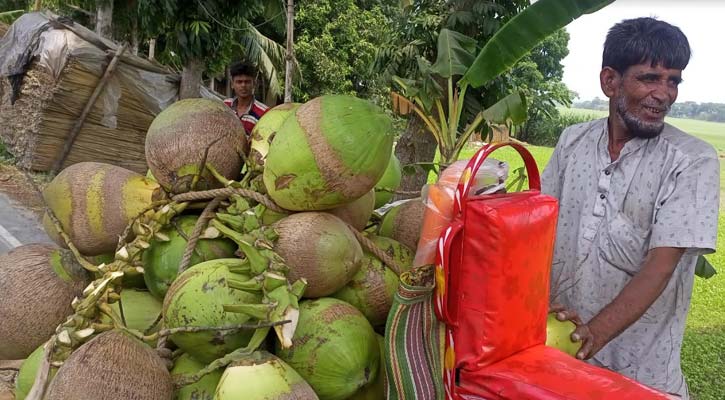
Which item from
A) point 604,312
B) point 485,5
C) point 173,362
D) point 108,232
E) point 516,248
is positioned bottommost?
point 173,362

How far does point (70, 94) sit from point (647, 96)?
5.11m

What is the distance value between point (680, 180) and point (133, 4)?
10358mm

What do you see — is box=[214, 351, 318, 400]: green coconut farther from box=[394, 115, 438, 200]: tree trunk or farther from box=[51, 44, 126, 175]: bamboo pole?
box=[51, 44, 126, 175]: bamboo pole

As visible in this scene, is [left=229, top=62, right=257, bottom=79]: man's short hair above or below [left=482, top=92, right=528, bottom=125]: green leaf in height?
above

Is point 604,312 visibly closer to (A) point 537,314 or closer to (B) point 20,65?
(A) point 537,314

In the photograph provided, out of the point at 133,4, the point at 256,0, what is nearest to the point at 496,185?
the point at 256,0

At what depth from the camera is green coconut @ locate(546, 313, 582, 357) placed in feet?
5.68

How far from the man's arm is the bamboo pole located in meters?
4.96

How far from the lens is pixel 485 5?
5219 millimetres

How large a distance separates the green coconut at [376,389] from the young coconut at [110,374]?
0.51 meters

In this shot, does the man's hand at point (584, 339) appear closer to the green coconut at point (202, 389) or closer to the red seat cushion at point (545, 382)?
the red seat cushion at point (545, 382)

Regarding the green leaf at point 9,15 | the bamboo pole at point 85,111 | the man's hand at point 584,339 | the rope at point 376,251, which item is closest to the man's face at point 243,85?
the bamboo pole at point 85,111

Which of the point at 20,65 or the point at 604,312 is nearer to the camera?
the point at 604,312

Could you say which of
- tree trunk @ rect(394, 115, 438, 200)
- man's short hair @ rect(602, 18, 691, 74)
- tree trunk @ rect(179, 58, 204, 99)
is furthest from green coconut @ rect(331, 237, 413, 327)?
tree trunk @ rect(179, 58, 204, 99)
